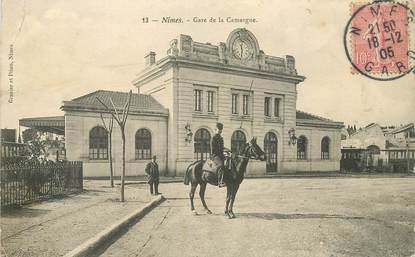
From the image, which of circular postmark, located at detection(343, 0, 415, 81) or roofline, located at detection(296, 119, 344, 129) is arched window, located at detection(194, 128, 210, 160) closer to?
roofline, located at detection(296, 119, 344, 129)

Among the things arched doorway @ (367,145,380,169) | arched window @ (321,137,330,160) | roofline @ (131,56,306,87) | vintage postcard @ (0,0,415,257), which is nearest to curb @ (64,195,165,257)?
vintage postcard @ (0,0,415,257)

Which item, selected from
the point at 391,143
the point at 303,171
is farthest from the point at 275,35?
the point at 391,143

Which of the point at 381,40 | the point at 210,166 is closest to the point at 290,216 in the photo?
the point at 210,166

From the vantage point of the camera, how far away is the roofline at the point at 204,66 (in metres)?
21.4

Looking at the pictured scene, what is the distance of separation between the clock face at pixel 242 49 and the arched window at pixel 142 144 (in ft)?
21.6

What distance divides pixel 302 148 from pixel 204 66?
996cm

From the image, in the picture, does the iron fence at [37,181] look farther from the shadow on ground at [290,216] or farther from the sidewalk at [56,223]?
the shadow on ground at [290,216]

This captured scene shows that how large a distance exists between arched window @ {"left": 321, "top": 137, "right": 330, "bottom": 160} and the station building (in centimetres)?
285

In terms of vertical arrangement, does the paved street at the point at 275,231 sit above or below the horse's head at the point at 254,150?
below

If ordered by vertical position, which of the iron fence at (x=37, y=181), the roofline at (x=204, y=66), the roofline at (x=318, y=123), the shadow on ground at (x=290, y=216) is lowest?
the shadow on ground at (x=290, y=216)

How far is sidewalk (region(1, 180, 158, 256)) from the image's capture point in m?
5.64

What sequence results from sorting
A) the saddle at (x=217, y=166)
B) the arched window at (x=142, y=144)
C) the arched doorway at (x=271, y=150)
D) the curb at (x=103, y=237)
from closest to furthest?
the curb at (x=103, y=237) → the saddle at (x=217, y=166) → the arched window at (x=142, y=144) → the arched doorway at (x=271, y=150)

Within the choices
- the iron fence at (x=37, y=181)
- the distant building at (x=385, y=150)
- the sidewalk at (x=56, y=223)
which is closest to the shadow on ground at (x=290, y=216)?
the sidewalk at (x=56, y=223)

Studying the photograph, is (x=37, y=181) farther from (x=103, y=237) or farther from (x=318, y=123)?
(x=318, y=123)
